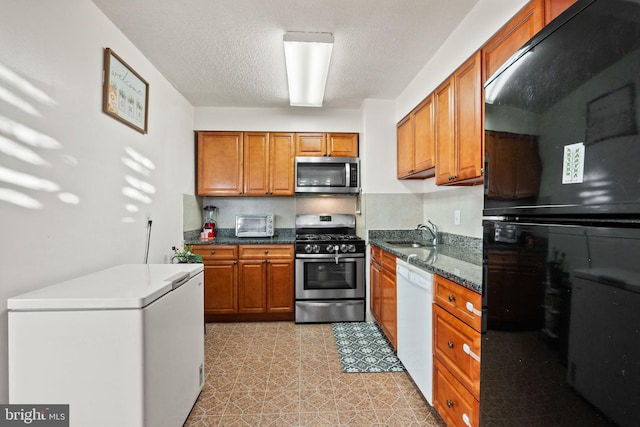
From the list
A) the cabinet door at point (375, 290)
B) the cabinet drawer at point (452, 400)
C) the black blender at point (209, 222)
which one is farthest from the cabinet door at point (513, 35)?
the black blender at point (209, 222)

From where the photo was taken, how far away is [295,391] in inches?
82.3

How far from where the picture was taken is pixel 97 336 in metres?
1.18

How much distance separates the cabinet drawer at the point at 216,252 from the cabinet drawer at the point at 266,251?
10 cm

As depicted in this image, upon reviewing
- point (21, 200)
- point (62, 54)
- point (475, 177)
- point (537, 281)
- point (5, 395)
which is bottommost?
point (5, 395)

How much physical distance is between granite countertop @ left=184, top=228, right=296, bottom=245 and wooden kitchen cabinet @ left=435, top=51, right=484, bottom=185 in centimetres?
187

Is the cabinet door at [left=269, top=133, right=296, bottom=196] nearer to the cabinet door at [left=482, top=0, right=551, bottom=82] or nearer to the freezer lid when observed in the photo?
the freezer lid

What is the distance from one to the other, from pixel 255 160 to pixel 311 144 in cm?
70

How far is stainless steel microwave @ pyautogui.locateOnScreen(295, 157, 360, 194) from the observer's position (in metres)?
3.57

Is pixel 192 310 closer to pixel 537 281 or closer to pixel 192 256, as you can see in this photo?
pixel 192 256

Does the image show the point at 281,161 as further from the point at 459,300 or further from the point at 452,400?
the point at 452,400

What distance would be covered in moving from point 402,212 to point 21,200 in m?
3.07

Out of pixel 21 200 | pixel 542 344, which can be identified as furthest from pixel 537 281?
pixel 21 200

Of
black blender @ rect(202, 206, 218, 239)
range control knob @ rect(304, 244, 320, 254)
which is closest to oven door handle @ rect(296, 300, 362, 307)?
range control knob @ rect(304, 244, 320, 254)

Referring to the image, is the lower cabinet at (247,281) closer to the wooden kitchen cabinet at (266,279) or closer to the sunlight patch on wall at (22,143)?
the wooden kitchen cabinet at (266,279)
